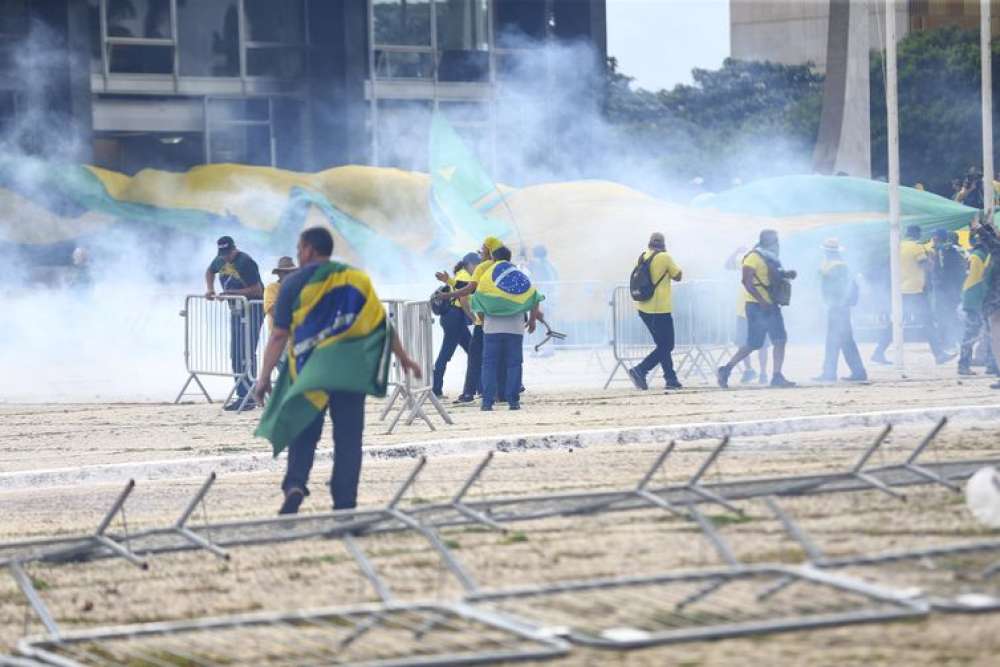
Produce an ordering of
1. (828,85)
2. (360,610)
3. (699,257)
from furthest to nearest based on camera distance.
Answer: (828,85) → (699,257) → (360,610)

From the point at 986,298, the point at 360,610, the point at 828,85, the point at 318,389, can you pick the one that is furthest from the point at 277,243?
the point at 360,610

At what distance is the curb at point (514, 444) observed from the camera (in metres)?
13.4

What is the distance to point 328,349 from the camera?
1005cm

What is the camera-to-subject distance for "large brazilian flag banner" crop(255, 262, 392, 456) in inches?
395

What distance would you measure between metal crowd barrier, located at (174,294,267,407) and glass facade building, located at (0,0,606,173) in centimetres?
2004

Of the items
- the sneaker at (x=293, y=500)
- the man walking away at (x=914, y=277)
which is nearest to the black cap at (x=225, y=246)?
the man walking away at (x=914, y=277)

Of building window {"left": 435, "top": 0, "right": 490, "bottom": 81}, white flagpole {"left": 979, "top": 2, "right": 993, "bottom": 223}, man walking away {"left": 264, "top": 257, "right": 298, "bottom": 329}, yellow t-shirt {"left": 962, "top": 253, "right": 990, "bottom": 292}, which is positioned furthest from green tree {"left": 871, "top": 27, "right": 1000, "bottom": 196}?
man walking away {"left": 264, "top": 257, "right": 298, "bottom": 329}

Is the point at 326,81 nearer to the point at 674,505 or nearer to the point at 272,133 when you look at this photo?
the point at 272,133

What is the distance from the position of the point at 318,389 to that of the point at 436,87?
1353 inches

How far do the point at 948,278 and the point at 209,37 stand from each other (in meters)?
22.3

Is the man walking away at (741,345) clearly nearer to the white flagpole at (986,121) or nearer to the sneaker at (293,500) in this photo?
the white flagpole at (986,121)

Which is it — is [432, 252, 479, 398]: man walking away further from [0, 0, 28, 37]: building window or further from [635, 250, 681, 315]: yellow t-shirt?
[0, 0, 28, 37]: building window

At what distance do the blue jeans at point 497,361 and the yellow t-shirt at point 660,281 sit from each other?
7.36ft

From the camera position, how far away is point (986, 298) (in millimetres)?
18312
